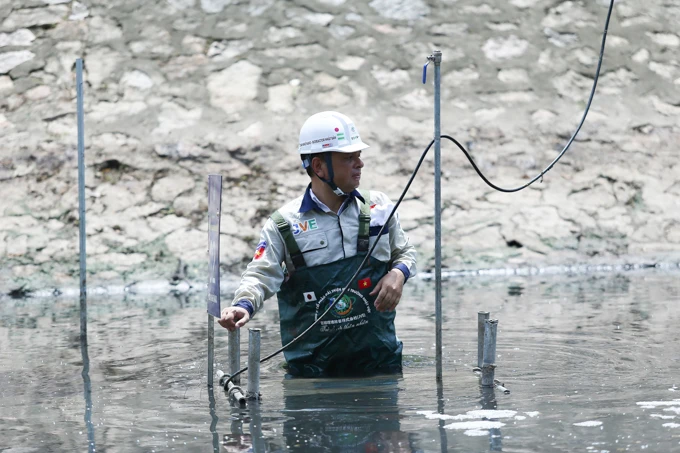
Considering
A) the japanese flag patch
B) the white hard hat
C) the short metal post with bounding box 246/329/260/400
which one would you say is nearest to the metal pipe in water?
the short metal post with bounding box 246/329/260/400

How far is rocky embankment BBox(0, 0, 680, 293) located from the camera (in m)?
9.23

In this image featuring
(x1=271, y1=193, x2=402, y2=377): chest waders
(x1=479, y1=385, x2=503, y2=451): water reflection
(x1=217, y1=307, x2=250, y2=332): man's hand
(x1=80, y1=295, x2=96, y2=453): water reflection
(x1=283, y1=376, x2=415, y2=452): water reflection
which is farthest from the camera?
(x1=271, y1=193, x2=402, y2=377): chest waders

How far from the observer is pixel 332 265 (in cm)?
521

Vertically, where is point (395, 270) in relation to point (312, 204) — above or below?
below

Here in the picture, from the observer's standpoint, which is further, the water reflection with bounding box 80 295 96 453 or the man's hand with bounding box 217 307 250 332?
the man's hand with bounding box 217 307 250 332

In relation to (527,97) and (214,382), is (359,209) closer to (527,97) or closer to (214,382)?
(214,382)

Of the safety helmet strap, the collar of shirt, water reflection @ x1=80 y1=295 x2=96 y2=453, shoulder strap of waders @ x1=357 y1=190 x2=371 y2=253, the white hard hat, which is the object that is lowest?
water reflection @ x1=80 y1=295 x2=96 y2=453

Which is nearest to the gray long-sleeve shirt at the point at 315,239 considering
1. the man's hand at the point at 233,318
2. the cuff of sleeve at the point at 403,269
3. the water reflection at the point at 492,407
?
the cuff of sleeve at the point at 403,269

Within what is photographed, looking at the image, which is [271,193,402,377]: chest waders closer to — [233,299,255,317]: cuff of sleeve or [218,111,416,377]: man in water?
[218,111,416,377]: man in water

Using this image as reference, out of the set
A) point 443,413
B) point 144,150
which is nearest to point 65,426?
point 443,413

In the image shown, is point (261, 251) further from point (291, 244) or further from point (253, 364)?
point (253, 364)

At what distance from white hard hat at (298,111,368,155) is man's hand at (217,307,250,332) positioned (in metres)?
0.92

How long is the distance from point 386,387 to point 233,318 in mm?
761

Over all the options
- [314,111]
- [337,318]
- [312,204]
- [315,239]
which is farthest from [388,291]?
[314,111]
